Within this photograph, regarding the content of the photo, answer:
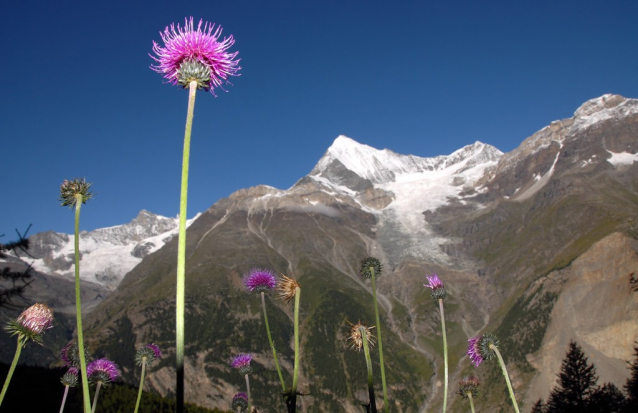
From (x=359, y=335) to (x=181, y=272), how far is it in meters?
8.71

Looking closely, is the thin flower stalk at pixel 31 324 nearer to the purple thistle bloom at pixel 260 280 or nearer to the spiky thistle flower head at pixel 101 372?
the spiky thistle flower head at pixel 101 372

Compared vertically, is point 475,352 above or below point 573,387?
above

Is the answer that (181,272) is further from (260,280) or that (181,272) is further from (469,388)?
(469,388)

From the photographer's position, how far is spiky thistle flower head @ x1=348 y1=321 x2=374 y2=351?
12.6 meters

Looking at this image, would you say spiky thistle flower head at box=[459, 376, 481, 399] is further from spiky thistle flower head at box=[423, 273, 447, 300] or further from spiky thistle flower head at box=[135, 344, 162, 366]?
spiky thistle flower head at box=[135, 344, 162, 366]

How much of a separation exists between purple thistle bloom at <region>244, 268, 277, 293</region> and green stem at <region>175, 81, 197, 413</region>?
25.2ft

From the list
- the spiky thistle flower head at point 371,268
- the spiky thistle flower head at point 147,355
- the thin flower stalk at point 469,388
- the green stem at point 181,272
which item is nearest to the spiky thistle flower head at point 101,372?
the spiky thistle flower head at point 147,355

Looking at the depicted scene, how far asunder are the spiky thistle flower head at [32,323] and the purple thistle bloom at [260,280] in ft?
16.8

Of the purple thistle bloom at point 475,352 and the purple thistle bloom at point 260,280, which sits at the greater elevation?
the purple thistle bloom at point 260,280

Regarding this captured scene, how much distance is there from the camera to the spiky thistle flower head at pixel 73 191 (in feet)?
31.9

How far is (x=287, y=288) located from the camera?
1076 cm

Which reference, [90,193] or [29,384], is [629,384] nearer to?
[29,384]

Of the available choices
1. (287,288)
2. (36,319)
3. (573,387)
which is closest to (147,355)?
(36,319)

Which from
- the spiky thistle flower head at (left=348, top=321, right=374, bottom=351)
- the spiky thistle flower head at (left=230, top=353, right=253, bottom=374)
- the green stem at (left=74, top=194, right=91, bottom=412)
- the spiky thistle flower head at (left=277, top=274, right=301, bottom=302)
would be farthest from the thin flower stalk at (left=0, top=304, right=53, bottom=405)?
the spiky thistle flower head at (left=230, top=353, right=253, bottom=374)
